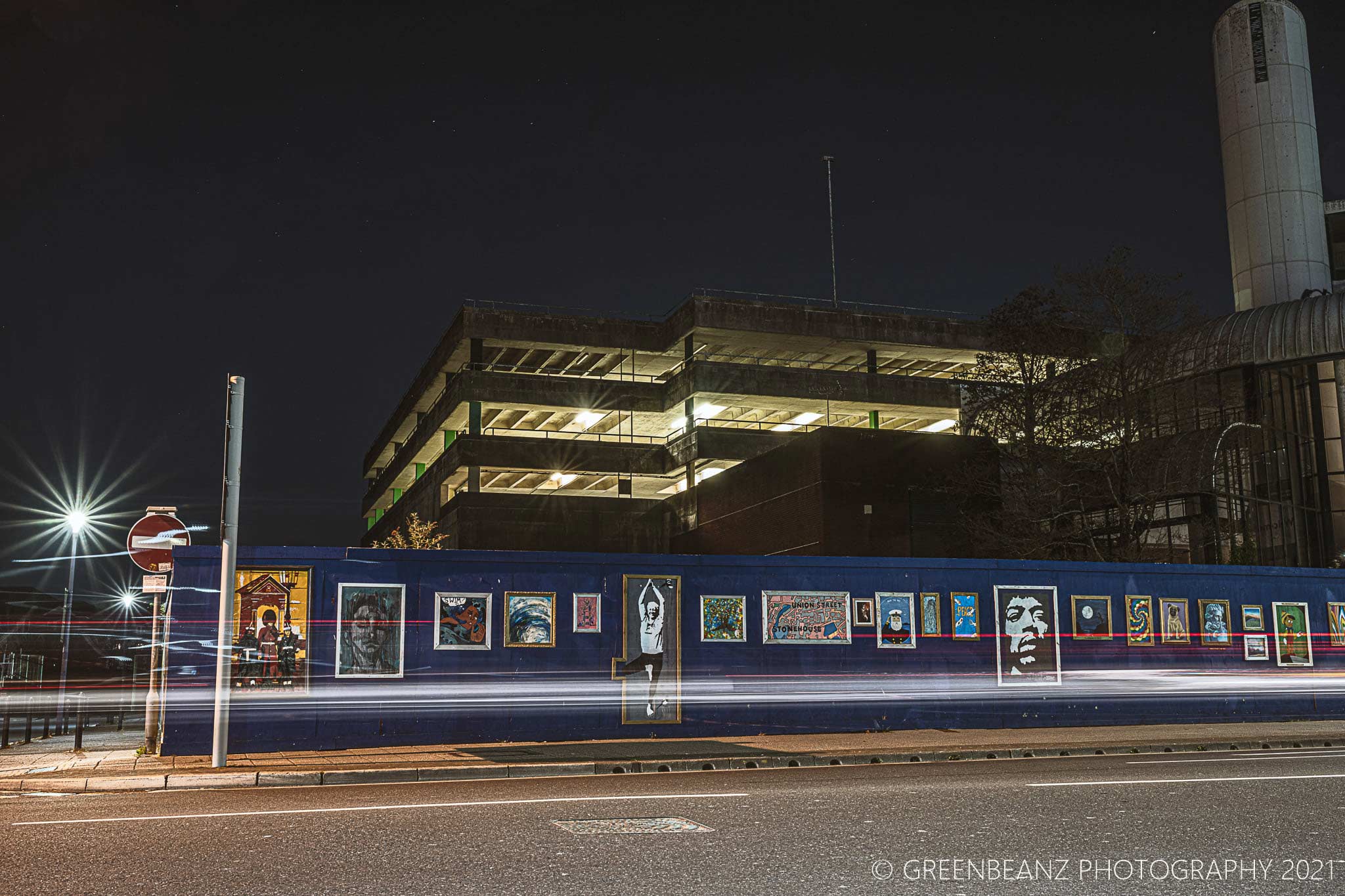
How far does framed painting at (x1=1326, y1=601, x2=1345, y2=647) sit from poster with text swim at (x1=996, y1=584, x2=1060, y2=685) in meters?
7.21

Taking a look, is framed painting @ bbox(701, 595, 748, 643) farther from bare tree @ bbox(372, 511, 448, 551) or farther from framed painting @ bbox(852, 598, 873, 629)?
bare tree @ bbox(372, 511, 448, 551)

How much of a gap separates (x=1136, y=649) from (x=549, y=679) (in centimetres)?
1126

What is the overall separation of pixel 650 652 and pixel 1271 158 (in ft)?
158

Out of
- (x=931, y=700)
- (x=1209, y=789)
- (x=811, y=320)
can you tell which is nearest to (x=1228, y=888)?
(x=1209, y=789)

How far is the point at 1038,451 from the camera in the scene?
123 feet

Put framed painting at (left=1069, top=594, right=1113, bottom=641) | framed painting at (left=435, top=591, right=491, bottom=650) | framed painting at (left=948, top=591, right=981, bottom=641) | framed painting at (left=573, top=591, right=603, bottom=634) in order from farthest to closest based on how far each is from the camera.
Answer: framed painting at (left=1069, top=594, right=1113, bottom=641), framed painting at (left=948, top=591, right=981, bottom=641), framed painting at (left=573, top=591, right=603, bottom=634), framed painting at (left=435, top=591, right=491, bottom=650)

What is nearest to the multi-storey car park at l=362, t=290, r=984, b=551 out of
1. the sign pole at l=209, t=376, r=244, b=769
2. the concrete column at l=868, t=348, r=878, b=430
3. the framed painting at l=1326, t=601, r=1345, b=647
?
the concrete column at l=868, t=348, r=878, b=430

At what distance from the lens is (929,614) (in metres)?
20.6

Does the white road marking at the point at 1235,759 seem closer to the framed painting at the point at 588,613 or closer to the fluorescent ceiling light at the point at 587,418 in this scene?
the framed painting at the point at 588,613

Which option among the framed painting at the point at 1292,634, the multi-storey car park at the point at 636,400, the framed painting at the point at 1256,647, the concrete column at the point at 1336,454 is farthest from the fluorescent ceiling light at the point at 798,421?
the framed painting at the point at 1256,647

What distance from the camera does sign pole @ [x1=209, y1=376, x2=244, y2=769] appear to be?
14758 millimetres

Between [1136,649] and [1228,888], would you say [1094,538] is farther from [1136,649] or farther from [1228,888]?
[1228,888]

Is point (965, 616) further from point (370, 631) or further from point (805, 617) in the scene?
point (370, 631)

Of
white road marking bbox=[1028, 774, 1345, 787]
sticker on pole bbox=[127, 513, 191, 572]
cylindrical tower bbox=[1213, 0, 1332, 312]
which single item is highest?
cylindrical tower bbox=[1213, 0, 1332, 312]
